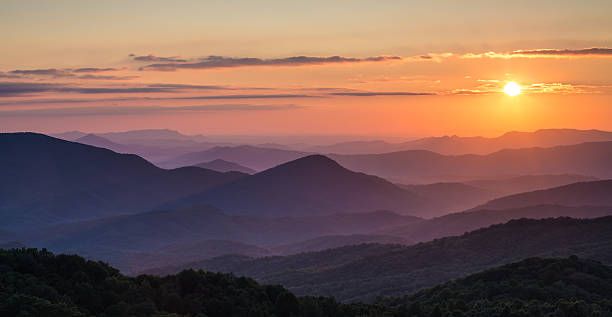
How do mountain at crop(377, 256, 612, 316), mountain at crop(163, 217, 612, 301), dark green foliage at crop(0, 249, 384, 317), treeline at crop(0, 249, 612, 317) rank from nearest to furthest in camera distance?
dark green foliage at crop(0, 249, 384, 317) < treeline at crop(0, 249, 612, 317) < mountain at crop(377, 256, 612, 316) < mountain at crop(163, 217, 612, 301)

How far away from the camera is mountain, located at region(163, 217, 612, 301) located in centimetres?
9056

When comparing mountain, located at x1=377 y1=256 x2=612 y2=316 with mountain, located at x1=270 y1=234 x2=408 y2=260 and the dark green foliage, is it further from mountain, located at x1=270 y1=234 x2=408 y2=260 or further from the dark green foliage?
mountain, located at x1=270 y1=234 x2=408 y2=260

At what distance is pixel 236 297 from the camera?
42219 mm

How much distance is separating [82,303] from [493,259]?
2977 inches

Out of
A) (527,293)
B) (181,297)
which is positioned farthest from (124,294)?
(527,293)

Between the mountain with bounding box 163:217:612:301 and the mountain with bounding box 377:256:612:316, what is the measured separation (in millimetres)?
18369

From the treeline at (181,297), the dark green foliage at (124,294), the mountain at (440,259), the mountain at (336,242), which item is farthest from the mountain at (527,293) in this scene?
the mountain at (336,242)

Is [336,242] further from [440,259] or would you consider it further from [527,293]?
[527,293]

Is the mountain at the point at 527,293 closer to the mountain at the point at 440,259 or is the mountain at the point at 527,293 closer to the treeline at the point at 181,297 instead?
the treeline at the point at 181,297

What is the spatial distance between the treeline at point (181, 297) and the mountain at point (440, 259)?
3144 centimetres

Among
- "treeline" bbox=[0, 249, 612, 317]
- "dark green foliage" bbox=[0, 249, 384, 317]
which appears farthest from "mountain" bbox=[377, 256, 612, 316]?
"dark green foliage" bbox=[0, 249, 384, 317]

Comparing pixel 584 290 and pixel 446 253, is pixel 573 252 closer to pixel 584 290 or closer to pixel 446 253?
pixel 446 253

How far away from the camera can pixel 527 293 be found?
58.2 m

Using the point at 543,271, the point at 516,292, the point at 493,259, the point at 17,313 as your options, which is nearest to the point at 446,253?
the point at 493,259
